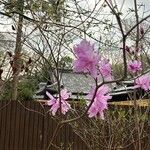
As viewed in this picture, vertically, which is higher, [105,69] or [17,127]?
[105,69]

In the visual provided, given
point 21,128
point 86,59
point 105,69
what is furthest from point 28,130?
point 86,59

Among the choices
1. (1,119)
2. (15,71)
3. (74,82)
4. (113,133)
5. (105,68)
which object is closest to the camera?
(105,68)

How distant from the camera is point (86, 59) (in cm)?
159

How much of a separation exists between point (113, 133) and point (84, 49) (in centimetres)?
306

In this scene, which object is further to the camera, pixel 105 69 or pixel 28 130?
pixel 28 130

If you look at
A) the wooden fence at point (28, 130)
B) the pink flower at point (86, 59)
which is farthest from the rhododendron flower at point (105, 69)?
the wooden fence at point (28, 130)

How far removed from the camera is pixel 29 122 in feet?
31.2

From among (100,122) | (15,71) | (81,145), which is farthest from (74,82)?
(15,71)

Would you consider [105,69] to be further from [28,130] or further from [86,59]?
[28,130]

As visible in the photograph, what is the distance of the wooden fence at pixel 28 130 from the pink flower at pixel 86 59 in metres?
7.73

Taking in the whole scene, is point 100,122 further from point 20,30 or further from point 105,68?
point 105,68

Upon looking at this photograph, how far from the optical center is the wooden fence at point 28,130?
30.7 ft

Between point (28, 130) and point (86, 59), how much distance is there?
8.08 m

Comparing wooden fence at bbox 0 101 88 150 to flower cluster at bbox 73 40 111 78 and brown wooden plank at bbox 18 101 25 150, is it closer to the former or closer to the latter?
brown wooden plank at bbox 18 101 25 150
